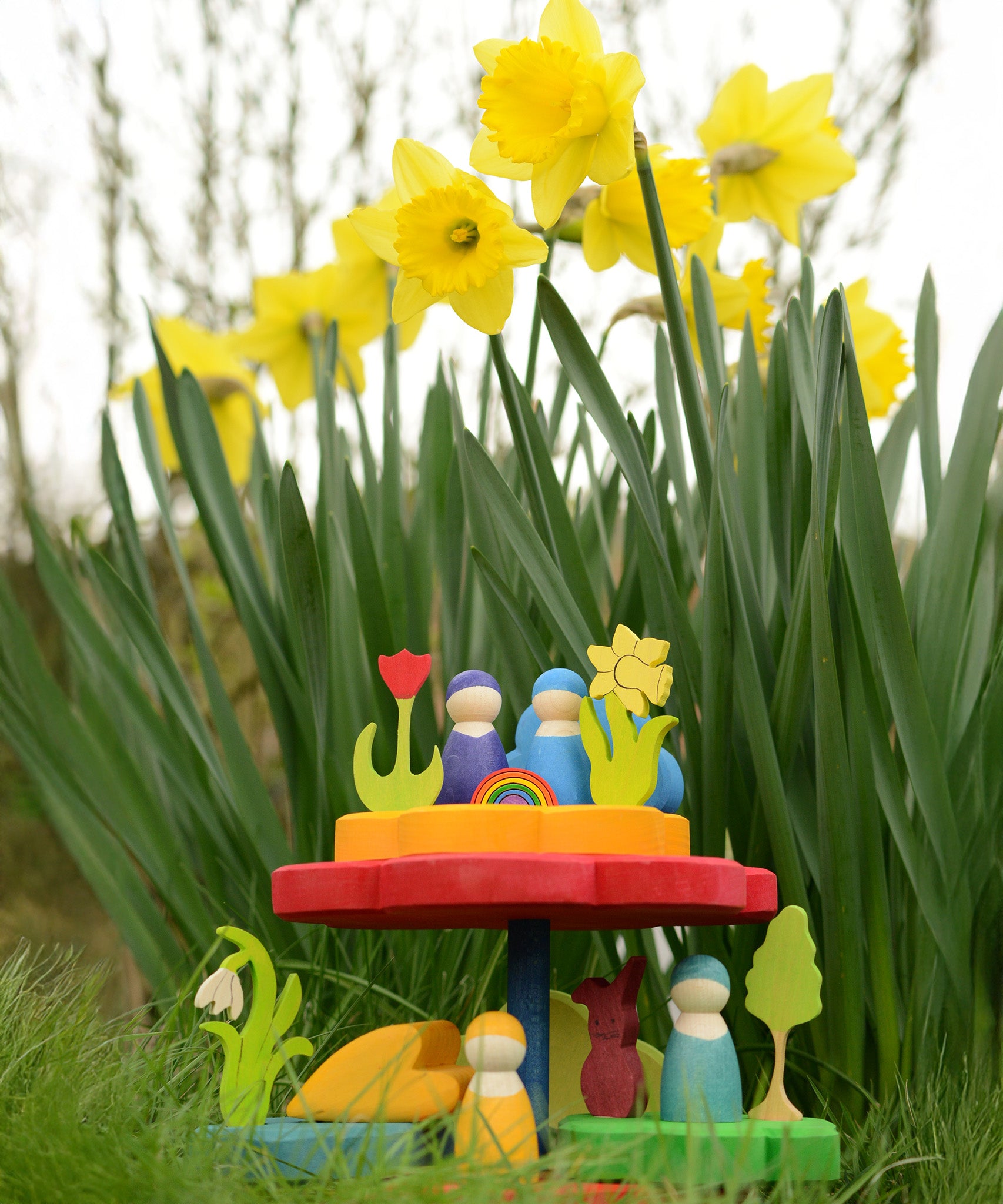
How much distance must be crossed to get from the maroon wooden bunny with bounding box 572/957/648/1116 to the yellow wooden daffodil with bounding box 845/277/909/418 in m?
0.62

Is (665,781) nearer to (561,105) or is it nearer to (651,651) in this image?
(651,651)

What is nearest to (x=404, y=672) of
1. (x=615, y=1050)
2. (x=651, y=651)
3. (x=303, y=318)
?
(x=651, y=651)

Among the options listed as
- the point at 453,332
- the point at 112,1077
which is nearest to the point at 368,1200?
the point at 112,1077

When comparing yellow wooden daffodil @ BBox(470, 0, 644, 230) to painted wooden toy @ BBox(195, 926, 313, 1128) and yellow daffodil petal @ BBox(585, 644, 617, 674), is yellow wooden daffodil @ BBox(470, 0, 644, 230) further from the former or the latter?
painted wooden toy @ BBox(195, 926, 313, 1128)

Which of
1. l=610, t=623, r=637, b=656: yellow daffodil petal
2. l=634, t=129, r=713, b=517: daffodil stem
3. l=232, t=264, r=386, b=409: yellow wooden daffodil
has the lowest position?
l=610, t=623, r=637, b=656: yellow daffodil petal

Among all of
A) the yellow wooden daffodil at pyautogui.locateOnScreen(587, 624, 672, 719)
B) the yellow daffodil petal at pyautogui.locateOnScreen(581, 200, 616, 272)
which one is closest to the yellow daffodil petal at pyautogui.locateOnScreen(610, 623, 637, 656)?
the yellow wooden daffodil at pyautogui.locateOnScreen(587, 624, 672, 719)

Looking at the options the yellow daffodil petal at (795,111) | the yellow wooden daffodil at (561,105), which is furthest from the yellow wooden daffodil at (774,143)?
the yellow wooden daffodil at (561,105)

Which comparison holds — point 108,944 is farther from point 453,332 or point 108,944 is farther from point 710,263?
point 710,263

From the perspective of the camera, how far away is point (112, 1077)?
2.07 feet

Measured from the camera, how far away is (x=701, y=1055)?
0.60 meters

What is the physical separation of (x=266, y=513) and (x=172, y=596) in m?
1.85

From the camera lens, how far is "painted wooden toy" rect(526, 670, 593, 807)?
66 centimetres

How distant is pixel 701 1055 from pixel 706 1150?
0.07 m

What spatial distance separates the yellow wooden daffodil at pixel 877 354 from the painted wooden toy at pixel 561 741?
19.5 inches
